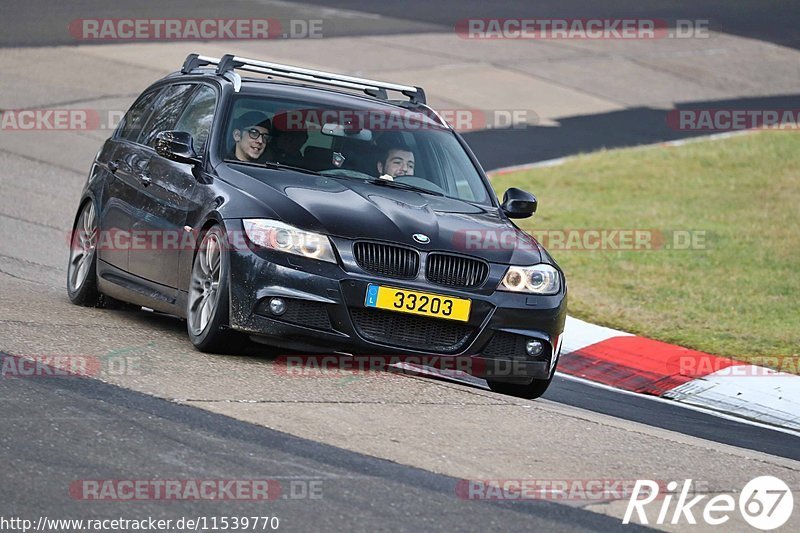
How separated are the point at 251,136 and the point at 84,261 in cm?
191

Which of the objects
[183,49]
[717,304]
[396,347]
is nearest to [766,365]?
[717,304]

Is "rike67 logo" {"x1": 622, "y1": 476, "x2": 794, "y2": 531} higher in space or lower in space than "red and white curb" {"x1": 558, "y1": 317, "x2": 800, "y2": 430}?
higher

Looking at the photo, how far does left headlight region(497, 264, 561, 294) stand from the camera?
27.0ft

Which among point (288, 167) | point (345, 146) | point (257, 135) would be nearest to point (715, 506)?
point (288, 167)

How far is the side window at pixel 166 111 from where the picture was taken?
9938 mm

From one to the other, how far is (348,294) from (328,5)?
2532 centimetres

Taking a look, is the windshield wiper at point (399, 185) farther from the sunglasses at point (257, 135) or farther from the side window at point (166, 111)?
the side window at point (166, 111)

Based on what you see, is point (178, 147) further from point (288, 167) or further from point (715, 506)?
point (715, 506)

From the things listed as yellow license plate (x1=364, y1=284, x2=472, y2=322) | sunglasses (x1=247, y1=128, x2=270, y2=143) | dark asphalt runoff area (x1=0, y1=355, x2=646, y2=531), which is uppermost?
sunglasses (x1=247, y1=128, x2=270, y2=143)

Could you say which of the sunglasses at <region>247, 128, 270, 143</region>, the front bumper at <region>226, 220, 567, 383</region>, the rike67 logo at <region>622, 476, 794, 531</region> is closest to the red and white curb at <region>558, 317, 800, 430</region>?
the front bumper at <region>226, 220, 567, 383</region>

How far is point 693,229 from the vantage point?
649 inches

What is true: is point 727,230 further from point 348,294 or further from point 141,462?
point 141,462

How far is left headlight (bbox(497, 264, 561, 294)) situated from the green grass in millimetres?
3400

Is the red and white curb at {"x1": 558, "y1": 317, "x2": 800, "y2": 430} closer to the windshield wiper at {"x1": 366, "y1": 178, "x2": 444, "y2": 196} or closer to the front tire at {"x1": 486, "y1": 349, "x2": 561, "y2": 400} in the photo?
the front tire at {"x1": 486, "y1": 349, "x2": 561, "y2": 400}
